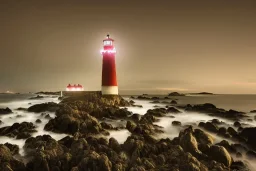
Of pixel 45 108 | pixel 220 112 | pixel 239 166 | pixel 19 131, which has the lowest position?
pixel 239 166

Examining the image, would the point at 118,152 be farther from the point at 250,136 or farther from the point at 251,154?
the point at 250,136

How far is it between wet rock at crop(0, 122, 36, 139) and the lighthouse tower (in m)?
14.1

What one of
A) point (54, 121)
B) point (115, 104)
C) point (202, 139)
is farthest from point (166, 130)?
point (115, 104)

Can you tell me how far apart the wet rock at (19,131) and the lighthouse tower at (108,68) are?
1414 centimetres

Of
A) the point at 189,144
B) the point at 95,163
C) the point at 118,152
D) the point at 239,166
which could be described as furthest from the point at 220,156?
the point at 95,163

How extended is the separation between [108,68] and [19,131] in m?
16.1

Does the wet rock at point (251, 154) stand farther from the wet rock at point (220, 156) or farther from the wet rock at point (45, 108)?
the wet rock at point (45, 108)

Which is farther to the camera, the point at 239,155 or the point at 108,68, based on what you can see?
the point at 108,68

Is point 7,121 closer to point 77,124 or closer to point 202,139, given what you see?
point 77,124

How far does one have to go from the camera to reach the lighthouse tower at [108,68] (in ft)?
110

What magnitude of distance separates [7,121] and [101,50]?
45.4ft

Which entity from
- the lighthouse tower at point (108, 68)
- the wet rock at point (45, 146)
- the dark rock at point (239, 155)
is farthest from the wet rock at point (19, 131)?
the lighthouse tower at point (108, 68)

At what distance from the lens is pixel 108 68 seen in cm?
3341

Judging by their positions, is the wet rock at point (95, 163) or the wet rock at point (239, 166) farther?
the wet rock at point (239, 166)
